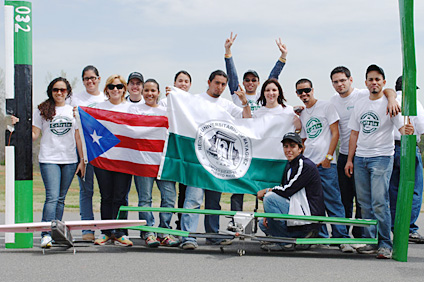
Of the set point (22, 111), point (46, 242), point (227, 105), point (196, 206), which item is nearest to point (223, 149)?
point (227, 105)

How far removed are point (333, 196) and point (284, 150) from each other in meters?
0.94

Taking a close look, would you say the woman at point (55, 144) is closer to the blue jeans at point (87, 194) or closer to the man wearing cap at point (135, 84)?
the blue jeans at point (87, 194)

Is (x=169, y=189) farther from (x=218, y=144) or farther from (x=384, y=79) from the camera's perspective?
(x=384, y=79)

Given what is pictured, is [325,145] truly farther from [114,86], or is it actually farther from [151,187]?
[114,86]

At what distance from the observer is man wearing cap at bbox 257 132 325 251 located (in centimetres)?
666

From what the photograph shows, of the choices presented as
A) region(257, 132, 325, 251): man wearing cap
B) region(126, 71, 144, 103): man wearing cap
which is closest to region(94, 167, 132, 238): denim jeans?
region(126, 71, 144, 103): man wearing cap

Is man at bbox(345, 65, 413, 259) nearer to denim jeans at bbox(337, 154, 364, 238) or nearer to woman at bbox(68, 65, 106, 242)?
denim jeans at bbox(337, 154, 364, 238)

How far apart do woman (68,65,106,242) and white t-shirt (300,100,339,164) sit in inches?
118

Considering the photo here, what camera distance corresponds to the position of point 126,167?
7336mm

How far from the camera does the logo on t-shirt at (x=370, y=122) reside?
6.58 metres

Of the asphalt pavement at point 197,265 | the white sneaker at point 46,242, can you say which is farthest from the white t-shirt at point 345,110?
the white sneaker at point 46,242

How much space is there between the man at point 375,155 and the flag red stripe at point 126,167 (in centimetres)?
268

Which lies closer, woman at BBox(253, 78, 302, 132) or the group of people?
the group of people

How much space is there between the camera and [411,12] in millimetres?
6207
